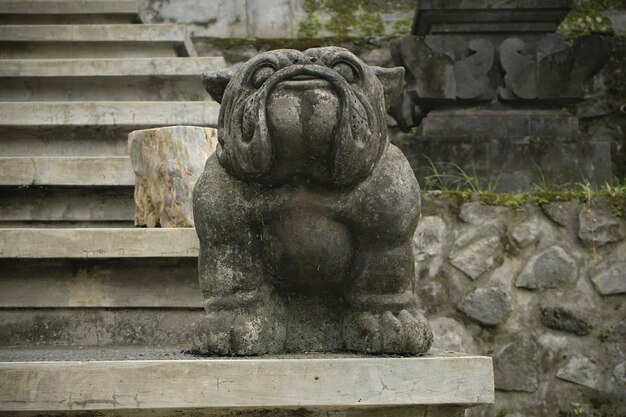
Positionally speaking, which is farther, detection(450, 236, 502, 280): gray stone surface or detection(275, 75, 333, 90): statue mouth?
detection(450, 236, 502, 280): gray stone surface

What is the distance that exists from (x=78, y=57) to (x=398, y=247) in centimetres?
364

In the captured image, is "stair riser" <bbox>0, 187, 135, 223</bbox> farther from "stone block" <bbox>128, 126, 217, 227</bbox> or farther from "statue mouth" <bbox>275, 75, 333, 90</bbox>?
"statue mouth" <bbox>275, 75, 333, 90</bbox>

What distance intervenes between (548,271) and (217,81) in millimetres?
2161

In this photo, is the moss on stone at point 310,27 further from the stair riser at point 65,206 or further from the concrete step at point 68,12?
the stair riser at point 65,206

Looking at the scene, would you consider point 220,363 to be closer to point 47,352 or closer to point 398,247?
point 398,247

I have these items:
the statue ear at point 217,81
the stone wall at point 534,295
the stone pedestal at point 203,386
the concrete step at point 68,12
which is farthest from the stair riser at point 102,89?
the stone pedestal at point 203,386

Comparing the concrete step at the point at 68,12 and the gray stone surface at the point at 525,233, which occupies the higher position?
the concrete step at the point at 68,12

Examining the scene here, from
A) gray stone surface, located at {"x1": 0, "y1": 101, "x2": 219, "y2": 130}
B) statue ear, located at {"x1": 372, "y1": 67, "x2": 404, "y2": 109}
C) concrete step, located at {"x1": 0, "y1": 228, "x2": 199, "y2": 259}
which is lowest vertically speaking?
concrete step, located at {"x1": 0, "y1": 228, "x2": 199, "y2": 259}

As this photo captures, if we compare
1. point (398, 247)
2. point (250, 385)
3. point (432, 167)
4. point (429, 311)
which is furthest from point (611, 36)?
point (250, 385)

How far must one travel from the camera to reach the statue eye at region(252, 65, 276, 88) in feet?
8.04

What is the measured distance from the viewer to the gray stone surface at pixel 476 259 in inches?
166

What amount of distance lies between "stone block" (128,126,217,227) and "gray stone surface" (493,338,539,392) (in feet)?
4.97

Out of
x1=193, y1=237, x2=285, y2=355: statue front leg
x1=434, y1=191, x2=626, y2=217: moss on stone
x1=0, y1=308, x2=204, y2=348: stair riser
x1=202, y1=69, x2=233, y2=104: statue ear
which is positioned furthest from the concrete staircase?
x1=434, y1=191, x2=626, y2=217: moss on stone

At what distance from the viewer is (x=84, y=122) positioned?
15.6 ft
